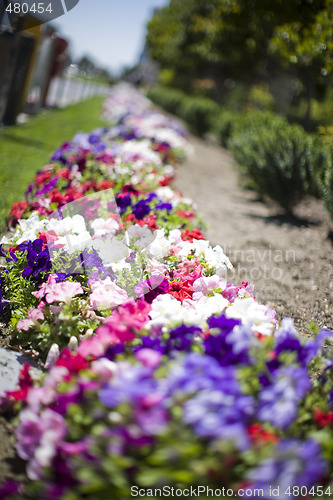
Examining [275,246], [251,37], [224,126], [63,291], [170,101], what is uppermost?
[251,37]

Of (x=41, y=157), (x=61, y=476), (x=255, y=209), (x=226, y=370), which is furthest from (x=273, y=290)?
(x=41, y=157)

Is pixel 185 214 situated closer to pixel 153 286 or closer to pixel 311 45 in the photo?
pixel 153 286

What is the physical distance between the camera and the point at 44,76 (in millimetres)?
15297

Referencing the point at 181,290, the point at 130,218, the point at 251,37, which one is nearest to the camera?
the point at 181,290

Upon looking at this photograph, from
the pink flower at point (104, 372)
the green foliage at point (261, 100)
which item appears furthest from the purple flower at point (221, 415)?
the green foliage at point (261, 100)

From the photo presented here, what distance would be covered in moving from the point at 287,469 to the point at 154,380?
0.46 meters

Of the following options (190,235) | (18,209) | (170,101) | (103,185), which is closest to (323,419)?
(190,235)

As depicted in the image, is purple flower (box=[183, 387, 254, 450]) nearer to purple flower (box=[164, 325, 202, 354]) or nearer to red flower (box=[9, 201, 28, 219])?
purple flower (box=[164, 325, 202, 354])

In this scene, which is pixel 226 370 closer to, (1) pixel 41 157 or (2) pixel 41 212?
(2) pixel 41 212

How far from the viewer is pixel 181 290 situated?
8.37ft

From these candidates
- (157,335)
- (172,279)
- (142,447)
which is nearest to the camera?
(142,447)

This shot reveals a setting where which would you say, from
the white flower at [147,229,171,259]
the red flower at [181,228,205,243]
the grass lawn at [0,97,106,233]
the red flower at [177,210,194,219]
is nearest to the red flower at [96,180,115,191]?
the red flower at [177,210,194,219]

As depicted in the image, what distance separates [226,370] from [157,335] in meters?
0.53

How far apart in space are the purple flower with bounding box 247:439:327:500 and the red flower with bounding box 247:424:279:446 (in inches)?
1.5
